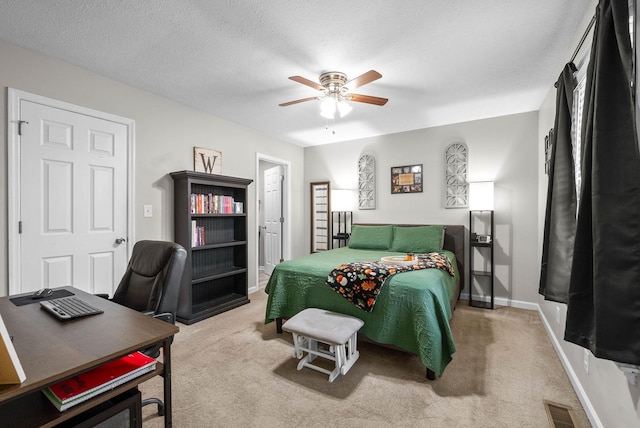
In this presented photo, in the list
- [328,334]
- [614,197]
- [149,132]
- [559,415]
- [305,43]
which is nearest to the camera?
[614,197]

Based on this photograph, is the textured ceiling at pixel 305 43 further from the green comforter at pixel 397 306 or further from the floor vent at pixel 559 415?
the floor vent at pixel 559 415

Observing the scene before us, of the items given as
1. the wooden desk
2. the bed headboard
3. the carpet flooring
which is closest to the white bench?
the carpet flooring

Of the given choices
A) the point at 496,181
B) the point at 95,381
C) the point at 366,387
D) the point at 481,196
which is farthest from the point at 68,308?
the point at 496,181

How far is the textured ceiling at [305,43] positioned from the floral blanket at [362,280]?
1.75 m

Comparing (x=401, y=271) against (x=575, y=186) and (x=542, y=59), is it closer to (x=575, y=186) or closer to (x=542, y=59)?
(x=575, y=186)

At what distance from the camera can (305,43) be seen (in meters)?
2.16

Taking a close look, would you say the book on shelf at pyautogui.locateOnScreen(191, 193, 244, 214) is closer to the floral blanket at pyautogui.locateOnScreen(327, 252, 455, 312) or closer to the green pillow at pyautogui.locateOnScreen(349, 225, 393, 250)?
the green pillow at pyautogui.locateOnScreen(349, 225, 393, 250)

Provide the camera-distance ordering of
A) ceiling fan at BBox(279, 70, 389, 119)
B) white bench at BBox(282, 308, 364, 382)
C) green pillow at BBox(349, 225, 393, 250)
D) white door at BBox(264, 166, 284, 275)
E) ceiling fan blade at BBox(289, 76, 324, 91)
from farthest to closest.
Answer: white door at BBox(264, 166, 284, 275)
green pillow at BBox(349, 225, 393, 250)
ceiling fan at BBox(279, 70, 389, 119)
ceiling fan blade at BBox(289, 76, 324, 91)
white bench at BBox(282, 308, 364, 382)

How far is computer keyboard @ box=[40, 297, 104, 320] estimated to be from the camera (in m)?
1.27

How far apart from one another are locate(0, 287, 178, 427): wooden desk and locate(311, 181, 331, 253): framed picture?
4009 millimetres

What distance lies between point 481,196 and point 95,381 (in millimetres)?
3896

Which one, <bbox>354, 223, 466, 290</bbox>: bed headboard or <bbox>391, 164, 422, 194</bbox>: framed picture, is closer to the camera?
<bbox>354, 223, 466, 290</bbox>: bed headboard

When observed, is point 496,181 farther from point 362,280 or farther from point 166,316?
point 166,316

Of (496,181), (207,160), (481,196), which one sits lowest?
(481,196)
